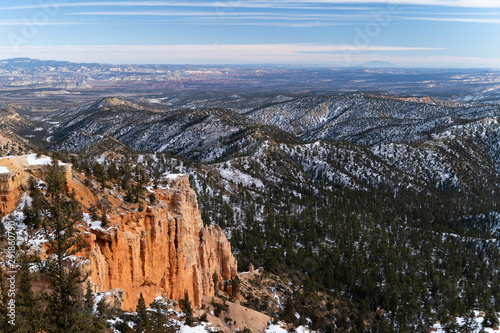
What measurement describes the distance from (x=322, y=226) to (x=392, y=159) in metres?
94.4

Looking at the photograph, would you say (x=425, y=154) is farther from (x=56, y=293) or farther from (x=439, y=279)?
(x=56, y=293)

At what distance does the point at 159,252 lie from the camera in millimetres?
40938

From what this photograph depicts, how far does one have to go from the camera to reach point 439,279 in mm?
93750

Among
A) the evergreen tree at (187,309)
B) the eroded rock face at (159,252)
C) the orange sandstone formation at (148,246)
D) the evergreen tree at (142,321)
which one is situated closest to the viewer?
the evergreen tree at (142,321)

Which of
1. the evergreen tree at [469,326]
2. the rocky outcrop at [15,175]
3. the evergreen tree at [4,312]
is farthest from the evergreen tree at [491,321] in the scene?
the rocky outcrop at [15,175]

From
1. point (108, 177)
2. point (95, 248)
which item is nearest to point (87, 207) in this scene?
point (95, 248)

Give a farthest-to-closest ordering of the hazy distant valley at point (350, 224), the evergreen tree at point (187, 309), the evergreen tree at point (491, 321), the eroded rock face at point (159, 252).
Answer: the hazy distant valley at point (350, 224) < the evergreen tree at point (491, 321) < the evergreen tree at point (187, 309) < the eroded rock face at point (159, 252)

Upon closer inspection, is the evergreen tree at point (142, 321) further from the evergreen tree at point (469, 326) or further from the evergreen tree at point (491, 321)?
the evergreen tree at point (491, 321)

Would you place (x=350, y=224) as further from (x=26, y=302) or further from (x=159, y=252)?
(x=26, y=302)

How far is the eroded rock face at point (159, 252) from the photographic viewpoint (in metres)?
33.8

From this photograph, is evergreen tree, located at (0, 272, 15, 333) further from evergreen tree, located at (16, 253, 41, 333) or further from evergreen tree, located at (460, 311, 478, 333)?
evergreen tree, located at (460, 311, 478, 333)

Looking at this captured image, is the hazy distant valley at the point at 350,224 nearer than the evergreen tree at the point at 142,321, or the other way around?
the evergreen tree at the point at 142,321

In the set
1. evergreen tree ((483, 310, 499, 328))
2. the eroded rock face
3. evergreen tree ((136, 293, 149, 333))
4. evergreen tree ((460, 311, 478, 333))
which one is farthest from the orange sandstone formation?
evergreen tree ((483, 310, 499, 328))

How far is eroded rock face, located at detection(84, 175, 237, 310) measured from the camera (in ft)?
111
